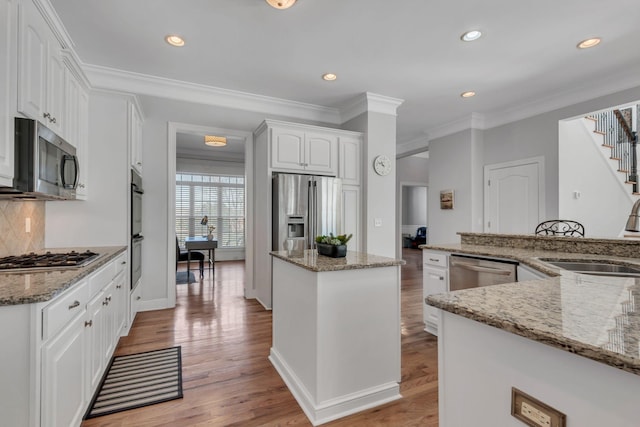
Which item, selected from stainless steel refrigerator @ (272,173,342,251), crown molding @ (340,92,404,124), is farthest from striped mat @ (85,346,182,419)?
crown molding @ (340,92,404,124)

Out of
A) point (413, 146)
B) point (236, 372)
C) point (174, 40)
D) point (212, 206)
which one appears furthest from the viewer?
point (212, 206)

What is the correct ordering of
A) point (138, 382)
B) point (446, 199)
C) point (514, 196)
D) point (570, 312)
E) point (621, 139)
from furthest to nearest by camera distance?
point (446, 199)
point (621, 139)
point (514, 196)
point (138, 382)
point (570, 312)

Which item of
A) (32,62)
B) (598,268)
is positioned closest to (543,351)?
(598,268)

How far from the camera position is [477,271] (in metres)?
2.42

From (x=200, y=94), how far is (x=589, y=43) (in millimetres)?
4073

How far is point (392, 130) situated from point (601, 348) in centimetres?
411

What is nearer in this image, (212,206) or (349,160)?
(349,160)

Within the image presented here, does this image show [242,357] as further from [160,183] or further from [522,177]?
[522,177]

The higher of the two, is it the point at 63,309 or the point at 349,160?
the point at 349,160

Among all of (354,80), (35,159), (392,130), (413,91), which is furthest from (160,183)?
(413,91)

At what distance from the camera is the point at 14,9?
1.62 m

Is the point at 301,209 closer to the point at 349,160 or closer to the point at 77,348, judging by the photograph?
the point at 349,160

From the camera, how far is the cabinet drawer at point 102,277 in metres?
1.85

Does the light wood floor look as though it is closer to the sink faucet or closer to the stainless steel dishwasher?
the stainless steel dishwasher
